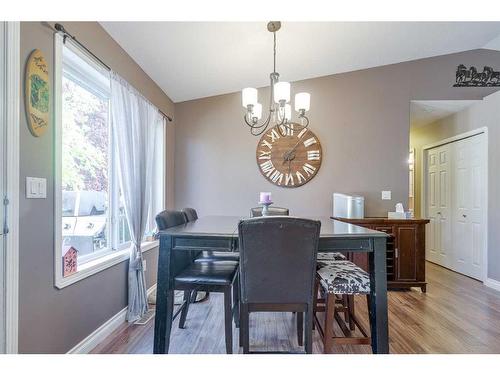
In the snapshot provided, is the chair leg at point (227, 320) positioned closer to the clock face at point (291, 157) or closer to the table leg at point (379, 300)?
the table leg at point (379, 300)

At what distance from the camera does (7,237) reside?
1.35m

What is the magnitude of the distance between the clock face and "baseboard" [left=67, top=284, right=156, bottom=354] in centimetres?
233

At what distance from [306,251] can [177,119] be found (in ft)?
9.93

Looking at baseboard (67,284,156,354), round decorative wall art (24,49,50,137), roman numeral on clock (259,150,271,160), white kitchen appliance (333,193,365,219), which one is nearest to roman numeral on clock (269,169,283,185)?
roman numeral on clock (259,150,271,160)

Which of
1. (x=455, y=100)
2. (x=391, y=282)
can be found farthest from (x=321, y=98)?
(x=391, y=282)

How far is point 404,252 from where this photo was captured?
3.26m

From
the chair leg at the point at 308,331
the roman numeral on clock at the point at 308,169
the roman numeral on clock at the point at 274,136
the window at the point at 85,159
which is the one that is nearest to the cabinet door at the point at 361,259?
the roman numeral on clock at the point at 308,169

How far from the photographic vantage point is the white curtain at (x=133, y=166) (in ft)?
7.58

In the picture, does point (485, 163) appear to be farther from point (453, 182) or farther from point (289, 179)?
point (289, 179)

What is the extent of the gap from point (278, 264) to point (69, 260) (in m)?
1.38

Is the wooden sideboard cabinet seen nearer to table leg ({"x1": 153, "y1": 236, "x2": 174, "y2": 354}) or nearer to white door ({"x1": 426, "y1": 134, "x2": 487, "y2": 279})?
white door ({"x1": 426, "y1": 134, "x2": 487, "y2": 279})

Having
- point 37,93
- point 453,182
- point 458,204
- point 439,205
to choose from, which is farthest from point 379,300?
point 439,205

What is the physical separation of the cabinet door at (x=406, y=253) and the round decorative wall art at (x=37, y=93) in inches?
138
